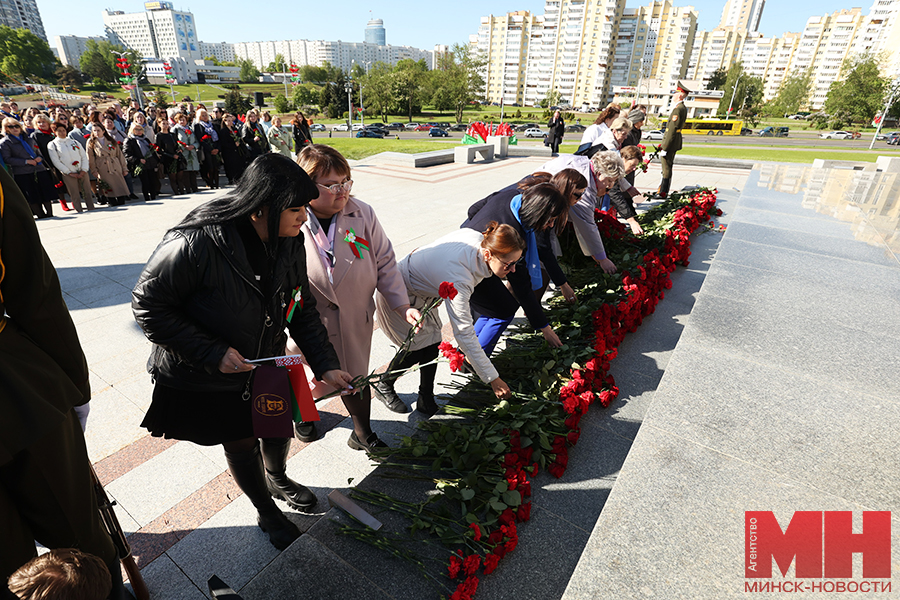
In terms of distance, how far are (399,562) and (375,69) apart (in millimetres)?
77747

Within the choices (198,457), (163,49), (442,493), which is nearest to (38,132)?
(198,457)

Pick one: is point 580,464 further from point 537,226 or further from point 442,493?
point 537,226

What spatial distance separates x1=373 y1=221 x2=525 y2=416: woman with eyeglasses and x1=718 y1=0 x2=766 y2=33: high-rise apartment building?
610ft

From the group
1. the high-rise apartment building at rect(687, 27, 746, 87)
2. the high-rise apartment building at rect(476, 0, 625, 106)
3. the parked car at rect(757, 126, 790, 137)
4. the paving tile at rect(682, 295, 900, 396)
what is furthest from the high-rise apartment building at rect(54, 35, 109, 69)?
the paving tile at rect(682, 295, 900, 396)

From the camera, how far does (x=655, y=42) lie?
9631cm

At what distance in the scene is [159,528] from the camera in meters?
2.42

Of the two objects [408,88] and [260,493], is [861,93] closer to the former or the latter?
[408,88]

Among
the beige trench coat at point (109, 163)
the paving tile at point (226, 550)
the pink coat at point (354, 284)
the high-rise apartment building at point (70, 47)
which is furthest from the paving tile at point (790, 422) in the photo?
the high-rise apartment building at point (70, 47)

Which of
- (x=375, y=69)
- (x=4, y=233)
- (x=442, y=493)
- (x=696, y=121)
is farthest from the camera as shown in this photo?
(x=375, y=69)

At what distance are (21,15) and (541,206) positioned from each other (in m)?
187

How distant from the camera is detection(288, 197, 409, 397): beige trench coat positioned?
2494 millimetres

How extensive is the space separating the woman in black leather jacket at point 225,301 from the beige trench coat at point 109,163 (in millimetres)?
9686

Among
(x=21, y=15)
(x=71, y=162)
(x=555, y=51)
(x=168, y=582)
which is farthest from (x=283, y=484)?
(x=21, y=15)

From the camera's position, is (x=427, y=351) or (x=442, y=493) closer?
(x=442, y=493)
